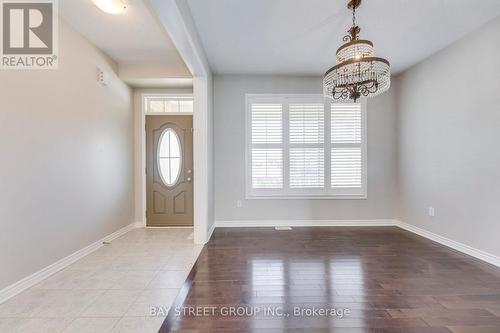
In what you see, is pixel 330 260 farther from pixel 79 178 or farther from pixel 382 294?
pixel 79 178

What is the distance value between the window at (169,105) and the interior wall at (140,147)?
12cm

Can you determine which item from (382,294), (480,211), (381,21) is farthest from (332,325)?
(381,21)

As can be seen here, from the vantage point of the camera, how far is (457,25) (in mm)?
2818

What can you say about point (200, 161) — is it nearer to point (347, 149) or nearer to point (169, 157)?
point (169, 157)

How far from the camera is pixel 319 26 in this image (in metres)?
2.82

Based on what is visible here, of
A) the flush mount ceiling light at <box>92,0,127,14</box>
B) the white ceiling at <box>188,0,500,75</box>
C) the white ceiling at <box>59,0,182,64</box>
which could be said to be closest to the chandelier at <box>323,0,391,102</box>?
the white ceiling at <box>188,0,500,75</box>

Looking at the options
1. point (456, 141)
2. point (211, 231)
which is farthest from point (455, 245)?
point (211, 231)

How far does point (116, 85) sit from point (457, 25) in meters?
4.86

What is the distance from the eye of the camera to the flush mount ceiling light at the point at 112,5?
2.31 m

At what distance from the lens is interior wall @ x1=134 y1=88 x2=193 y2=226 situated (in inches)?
175

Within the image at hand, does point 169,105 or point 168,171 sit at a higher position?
point 169,105

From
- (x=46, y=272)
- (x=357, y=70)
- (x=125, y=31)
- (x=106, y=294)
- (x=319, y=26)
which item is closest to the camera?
(x=106, y=294)

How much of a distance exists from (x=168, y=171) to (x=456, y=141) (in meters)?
4.59

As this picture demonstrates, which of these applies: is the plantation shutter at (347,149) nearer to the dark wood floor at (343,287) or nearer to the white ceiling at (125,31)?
the dark wood floor at (343,287)
